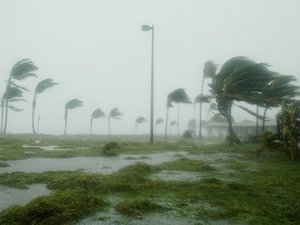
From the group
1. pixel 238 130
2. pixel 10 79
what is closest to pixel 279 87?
pixel 10 79

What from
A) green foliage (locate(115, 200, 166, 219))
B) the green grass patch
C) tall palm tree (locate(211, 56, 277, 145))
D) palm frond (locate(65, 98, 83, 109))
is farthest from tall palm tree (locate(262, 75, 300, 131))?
palm frond (locate(65, 98, 83, 109))

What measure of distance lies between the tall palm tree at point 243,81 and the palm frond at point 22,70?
25.1m

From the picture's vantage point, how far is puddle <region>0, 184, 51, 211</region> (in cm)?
653

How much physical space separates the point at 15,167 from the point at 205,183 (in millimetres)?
7292

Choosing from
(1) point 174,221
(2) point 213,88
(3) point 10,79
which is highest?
(3) point 10,79

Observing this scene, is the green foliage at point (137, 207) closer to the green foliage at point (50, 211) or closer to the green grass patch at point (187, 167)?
the green foliage at point (50, 211)

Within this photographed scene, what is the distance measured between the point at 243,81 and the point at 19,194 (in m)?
17.7

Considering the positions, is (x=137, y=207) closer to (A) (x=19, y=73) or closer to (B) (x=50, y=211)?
(B) (x=50, y=211)

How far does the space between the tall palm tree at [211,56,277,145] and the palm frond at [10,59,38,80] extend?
989 inches

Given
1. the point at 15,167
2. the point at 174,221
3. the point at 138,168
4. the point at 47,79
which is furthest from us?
the point at 47,79

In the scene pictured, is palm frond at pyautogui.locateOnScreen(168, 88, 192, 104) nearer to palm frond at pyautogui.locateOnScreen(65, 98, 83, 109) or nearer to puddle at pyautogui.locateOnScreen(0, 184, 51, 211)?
palm frond at pyautogui.locateOnScreen(65, 98, 83, 109)

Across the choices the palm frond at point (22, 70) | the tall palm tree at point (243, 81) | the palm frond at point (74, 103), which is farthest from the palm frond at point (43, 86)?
the tall palm tree at point (243, 81)

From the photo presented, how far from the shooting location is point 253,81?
21.7 meters

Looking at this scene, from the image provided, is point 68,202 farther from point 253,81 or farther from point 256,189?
point 253,81
